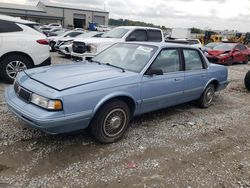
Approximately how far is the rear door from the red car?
9.52 metres

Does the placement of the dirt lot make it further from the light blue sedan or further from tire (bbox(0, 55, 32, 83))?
tire (bbox(0, 55, 32, 83))

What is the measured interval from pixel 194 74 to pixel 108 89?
247cm

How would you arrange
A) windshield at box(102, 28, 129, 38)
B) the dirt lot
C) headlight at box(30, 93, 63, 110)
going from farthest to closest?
windshield at box(102, 28, 129, 38)
headlight at box(30, 93, 63, 110)
the dirt lot

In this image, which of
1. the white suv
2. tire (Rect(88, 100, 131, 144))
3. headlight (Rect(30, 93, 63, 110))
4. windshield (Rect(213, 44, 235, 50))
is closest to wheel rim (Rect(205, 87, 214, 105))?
tire (Rect(88, 100, 131, 144))

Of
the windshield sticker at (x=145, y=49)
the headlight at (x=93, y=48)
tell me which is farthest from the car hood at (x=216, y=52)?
the windshield sticker at (x=145, y=49)

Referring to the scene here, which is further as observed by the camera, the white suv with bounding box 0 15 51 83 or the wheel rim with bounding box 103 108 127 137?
the white suv with bounding box 0 15 51 83

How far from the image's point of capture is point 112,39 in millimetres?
10281

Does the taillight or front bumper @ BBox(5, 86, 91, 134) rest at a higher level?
the taillight

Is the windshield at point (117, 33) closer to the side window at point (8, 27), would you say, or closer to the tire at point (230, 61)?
the side window at point (8, 27)

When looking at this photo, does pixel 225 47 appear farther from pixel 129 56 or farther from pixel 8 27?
pixel 8 27

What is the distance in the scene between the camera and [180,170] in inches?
137

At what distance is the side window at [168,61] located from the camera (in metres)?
4.64

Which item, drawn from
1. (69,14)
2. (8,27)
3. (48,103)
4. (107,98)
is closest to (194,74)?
(107,98)

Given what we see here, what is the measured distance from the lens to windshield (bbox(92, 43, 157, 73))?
4.51 metres
